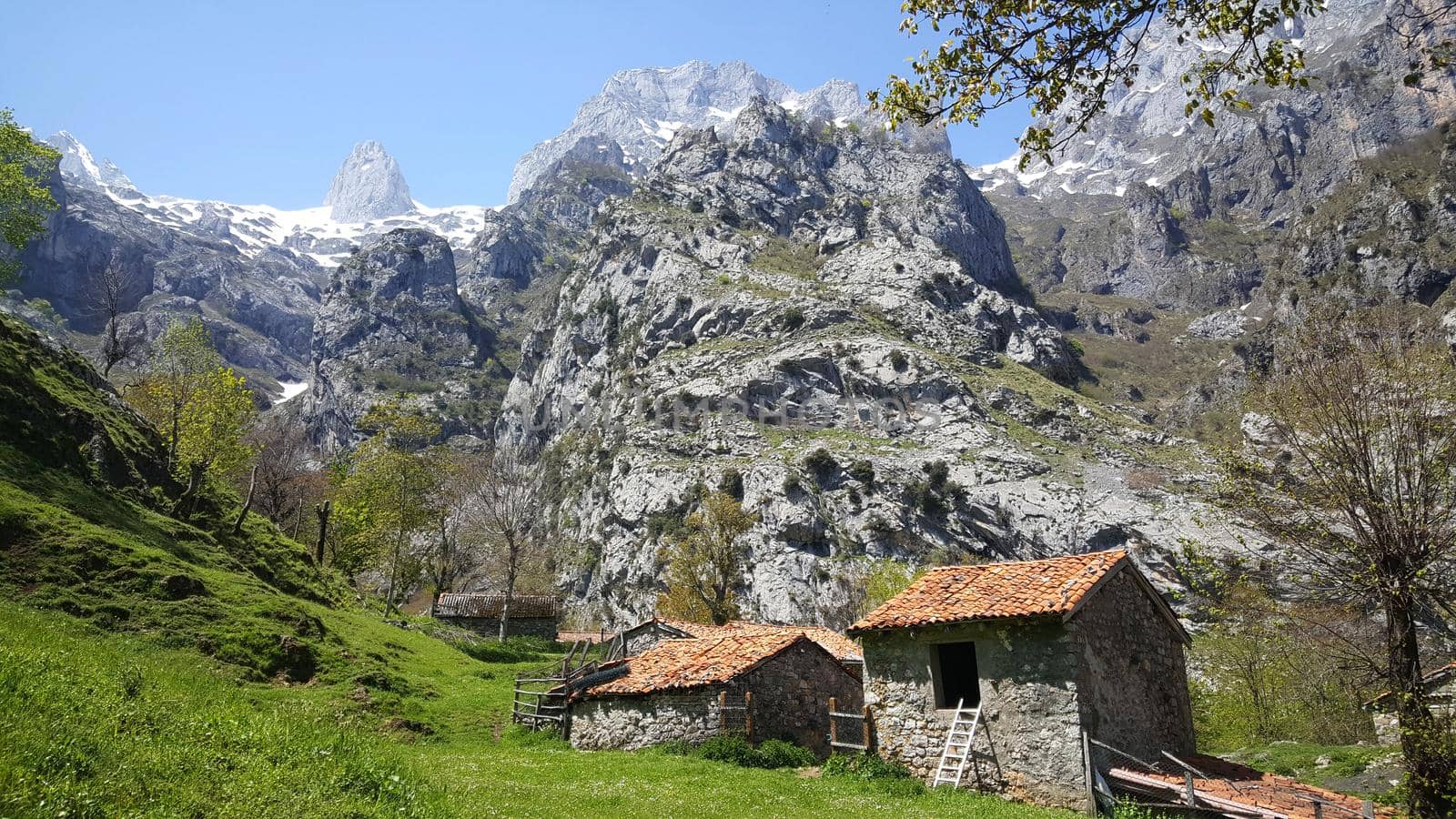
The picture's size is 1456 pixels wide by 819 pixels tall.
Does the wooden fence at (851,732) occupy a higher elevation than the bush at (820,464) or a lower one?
lower

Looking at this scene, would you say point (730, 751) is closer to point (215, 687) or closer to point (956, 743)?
point (956, 743)

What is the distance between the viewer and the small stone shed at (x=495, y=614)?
58.0 metres

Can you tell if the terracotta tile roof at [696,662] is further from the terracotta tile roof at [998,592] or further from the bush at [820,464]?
the bush at [820,464]

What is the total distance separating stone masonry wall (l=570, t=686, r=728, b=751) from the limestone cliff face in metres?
38.7

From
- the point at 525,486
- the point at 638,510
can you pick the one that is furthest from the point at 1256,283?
the point at 525,486

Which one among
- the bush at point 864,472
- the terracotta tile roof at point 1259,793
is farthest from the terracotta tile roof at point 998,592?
the bush at point 864,472

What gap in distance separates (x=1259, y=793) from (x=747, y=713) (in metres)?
14.1

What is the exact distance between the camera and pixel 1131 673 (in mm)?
20953

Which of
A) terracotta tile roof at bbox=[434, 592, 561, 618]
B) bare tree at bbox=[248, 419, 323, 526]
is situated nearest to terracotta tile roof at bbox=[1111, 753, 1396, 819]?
terracotta tile roof at bbox=[434, 592, 561, 618]

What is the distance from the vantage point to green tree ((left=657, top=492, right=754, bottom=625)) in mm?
54812

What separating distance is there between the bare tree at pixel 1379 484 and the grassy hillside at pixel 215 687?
820 cm

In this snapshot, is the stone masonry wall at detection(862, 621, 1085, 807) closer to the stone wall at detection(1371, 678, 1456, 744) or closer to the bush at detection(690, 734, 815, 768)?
the bush at detection(690, 734, 815, 768)

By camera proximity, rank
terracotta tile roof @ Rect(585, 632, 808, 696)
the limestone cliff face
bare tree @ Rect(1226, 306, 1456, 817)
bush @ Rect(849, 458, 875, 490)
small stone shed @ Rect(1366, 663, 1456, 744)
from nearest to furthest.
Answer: bare tree @ Rect(1226, 306, 1456, 817) → small stone shed @ Rect(1366, 663, 1456, 744) → terracotta tile roof @ Rect(585, 632, 808, 696) → the limestone cliff face → bush @ Rect(849, 458, 875, 490)

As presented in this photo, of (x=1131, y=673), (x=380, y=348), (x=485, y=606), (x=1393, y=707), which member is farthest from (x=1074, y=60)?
(x=380, y=348)
